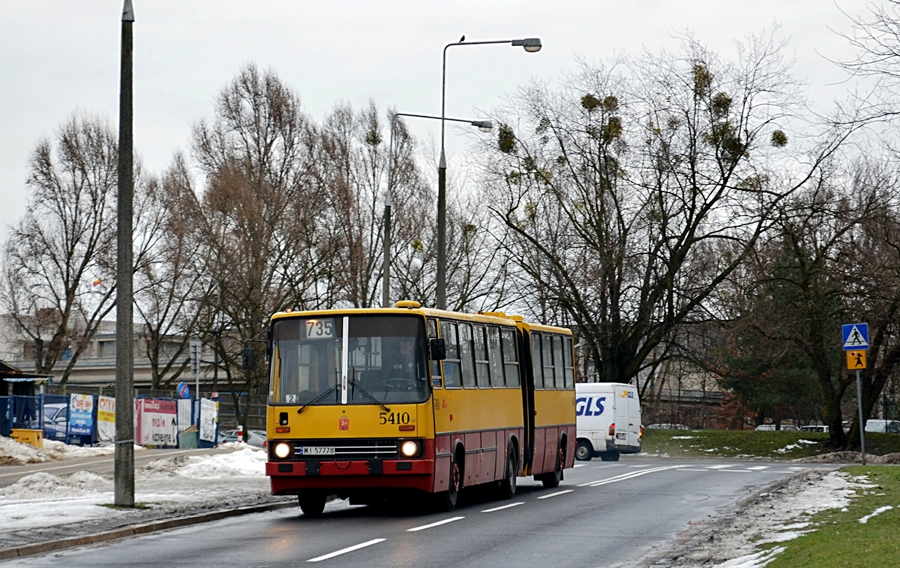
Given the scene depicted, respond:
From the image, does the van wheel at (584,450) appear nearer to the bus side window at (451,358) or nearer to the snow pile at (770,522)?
the snow pile at (770,522)

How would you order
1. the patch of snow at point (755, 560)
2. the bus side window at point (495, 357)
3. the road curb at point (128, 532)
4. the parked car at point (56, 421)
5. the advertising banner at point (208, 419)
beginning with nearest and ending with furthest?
the patch of snow at point (755, 560) < the road curb at point (128, 532) < the bus side window at point (495, 357) < the parked car at point (56, 421) < the advertising banner at point (208, 419)

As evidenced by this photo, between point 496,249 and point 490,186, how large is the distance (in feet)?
18.2

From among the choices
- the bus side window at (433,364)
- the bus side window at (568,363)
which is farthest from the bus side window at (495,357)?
the bus side window at (568,363)

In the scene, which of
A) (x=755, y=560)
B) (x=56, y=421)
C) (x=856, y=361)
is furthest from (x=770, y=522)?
(x=56, y=421)

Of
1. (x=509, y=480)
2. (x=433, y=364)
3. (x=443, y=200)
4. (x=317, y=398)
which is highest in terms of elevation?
(x=443, y=200)

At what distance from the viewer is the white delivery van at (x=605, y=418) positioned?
4209cm

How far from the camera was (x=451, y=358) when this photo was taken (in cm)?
1970

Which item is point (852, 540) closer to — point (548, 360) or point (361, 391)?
point (361, 391)

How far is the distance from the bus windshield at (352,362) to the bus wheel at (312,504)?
5.50 ft

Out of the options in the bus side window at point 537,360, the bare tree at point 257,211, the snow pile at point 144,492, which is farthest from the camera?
the bare tree at point 257,211

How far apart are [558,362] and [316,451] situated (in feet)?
31.6

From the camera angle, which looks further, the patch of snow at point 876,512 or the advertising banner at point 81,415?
the advertising banner at point 81,415

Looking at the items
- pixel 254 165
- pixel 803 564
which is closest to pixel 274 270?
pixel 254 165

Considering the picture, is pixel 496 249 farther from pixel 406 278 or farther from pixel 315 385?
pixel 315 385
